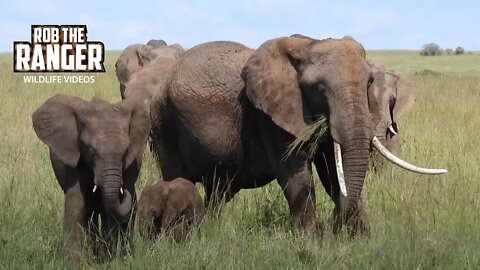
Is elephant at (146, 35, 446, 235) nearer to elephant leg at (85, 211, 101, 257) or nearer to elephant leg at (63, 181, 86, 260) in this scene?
elephant leg at (85, 211, 101, 257)

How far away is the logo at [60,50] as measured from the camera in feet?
66.8

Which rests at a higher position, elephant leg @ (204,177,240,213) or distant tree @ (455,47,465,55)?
distant tree @ (455,47,465,55)

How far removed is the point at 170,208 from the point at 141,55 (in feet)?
21.5

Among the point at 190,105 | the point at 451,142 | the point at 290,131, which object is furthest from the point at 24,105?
the point at 290,131

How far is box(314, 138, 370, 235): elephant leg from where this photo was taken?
6.11 m

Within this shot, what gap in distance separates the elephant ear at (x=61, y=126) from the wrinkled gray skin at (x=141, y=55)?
6221 millimetres

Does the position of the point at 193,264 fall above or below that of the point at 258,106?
below

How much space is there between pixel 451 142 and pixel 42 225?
6.44 m

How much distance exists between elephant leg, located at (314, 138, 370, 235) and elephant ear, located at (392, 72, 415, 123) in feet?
9.56

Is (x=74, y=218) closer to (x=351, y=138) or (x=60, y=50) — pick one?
(x=351, y=138)

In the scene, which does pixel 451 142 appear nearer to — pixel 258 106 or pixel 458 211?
pixel 458 211

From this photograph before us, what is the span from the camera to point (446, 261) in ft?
17.9

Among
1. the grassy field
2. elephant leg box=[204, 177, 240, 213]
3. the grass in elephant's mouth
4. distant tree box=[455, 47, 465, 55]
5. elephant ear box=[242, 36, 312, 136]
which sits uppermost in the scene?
distant tree box=[455, 47, 465, 55]

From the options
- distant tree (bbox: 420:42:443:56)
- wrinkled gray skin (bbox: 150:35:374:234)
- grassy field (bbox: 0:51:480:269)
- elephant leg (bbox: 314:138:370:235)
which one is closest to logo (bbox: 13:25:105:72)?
grassy field (bbox: 0:51:480:269)
